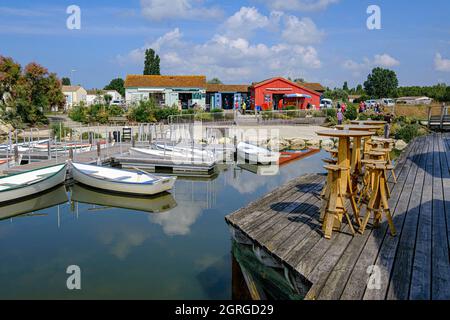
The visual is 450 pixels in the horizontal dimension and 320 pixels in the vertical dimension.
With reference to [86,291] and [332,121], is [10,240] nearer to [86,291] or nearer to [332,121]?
[86,291]

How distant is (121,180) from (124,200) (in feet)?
2.56

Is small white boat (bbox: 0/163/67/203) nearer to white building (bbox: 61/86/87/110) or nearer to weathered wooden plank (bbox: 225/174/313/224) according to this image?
weathered wooden plank (bbox: 225/174/313/224)

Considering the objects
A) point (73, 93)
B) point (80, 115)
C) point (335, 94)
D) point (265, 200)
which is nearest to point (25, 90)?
point (80, 115)

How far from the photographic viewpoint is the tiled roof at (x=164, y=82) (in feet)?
150

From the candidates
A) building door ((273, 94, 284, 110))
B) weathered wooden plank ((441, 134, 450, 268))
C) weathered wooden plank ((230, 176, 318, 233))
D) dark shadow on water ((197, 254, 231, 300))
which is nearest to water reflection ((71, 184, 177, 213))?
dark shadow on water ((197, 254, 231, 300))

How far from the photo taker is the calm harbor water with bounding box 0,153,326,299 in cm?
823

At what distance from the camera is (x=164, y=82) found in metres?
46.3

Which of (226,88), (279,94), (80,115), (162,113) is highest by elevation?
(226,88)

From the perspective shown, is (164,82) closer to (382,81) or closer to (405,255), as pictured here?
(405,255)

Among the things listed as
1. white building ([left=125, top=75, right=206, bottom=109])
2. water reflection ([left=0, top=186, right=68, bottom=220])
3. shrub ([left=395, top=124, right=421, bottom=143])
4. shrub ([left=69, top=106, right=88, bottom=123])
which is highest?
white building ([left=125, top=75, right=206, bottom=109])

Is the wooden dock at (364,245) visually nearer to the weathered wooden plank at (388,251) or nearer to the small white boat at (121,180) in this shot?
the weathered wooden plank at (388,251)

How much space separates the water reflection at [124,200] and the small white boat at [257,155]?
7.11m

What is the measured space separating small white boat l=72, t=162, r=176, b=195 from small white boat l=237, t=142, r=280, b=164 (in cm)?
731
